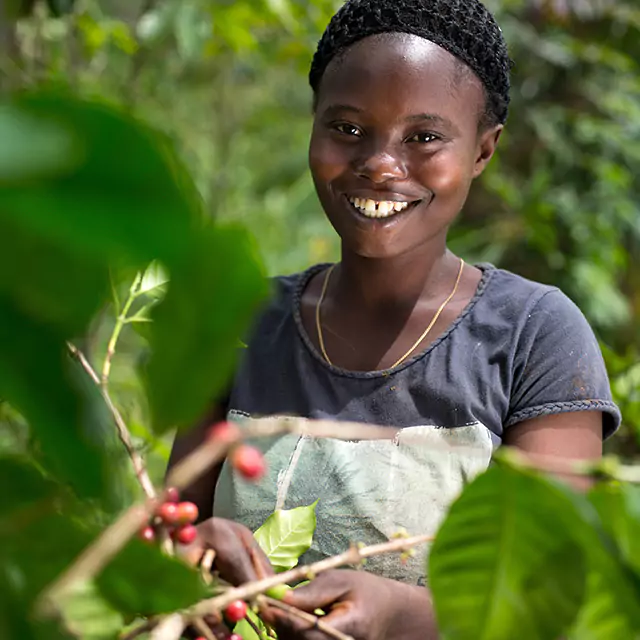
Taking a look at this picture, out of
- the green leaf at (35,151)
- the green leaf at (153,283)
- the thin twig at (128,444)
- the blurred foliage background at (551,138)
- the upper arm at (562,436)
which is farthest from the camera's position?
the blurred foliage background at (551,138)

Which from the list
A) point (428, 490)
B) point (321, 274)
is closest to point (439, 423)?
point (428, 490)

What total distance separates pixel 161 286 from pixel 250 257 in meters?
0.53

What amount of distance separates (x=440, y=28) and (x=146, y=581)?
2.67 feet

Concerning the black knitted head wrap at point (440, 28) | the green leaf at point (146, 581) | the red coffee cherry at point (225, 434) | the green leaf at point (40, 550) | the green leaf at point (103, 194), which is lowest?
the green leaf at point (146, 581)

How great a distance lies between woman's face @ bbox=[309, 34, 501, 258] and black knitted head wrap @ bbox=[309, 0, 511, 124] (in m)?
0.02

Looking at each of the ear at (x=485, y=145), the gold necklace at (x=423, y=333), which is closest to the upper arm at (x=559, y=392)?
the gold necklace at (x=423, y=333)

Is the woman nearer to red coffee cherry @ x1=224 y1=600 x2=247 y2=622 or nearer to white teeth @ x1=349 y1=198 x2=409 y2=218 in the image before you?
white teeth @ x1=349 y1=198 x2=409 y2=218

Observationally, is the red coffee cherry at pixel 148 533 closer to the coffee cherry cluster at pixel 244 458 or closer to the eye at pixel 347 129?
the coffee cherry cluster at pixel 244 458

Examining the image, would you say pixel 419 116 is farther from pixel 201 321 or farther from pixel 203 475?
pixel 201 321

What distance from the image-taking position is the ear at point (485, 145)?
112cm

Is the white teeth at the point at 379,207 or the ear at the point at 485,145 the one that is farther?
the ear at the point at 485,145

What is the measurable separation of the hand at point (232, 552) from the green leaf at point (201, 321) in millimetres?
362

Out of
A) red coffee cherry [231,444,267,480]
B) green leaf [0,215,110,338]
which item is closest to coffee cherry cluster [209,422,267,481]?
red coffee cherry [231,444,267,480]

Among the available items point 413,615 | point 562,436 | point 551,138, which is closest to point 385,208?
point 562,436
